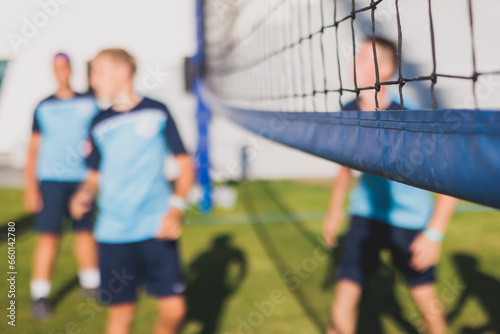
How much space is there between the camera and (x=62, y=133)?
3.78 m

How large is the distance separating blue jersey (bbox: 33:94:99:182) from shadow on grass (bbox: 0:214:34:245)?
6.49ft

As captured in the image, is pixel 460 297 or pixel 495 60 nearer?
pixel 460 297

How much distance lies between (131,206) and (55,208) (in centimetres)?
136

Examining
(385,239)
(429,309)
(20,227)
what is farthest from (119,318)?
(20,227)

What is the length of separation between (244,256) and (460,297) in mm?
1799

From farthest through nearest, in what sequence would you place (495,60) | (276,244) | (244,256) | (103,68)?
(495,60) → (276,244) → (244,256) → (103,68)

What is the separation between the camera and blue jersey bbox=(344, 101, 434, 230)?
8.66 ft

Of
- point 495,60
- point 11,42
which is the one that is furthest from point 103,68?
point 495,60

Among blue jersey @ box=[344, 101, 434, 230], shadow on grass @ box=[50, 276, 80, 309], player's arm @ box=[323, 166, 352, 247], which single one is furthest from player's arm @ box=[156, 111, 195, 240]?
shadow on grass @ box=[50, 276, 80, 309]

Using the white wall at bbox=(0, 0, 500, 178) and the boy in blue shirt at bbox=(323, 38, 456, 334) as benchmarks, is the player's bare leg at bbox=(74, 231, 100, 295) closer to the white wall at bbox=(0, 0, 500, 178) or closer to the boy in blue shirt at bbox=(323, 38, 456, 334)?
the boy in blue shirt at bbox=(323, 38, 456, 334)

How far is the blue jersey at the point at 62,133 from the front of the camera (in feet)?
12.3

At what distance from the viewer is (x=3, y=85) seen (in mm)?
11602

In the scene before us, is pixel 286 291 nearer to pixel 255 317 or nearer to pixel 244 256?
pixel 255 317

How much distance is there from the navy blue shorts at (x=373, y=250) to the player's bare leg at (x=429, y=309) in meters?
0.04
